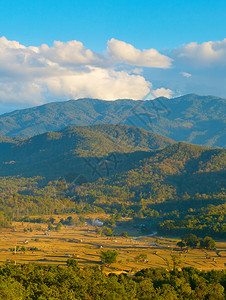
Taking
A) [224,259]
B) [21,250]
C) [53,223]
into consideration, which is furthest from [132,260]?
[53,223]

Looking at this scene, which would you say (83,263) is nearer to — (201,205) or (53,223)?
(53,223)

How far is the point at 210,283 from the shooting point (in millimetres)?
51469

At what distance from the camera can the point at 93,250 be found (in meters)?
102

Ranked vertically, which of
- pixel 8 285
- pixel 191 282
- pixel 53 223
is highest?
pixel 8 285

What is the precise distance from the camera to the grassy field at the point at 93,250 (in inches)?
3201

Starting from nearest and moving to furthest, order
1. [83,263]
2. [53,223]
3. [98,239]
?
[83,263]
[98,239]
[53,223]

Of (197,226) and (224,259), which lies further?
(197,226)

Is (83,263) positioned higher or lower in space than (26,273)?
lower

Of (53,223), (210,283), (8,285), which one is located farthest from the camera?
(53,223)

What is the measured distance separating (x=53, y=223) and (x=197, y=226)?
6660cm

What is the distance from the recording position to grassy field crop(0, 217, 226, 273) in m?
81.3

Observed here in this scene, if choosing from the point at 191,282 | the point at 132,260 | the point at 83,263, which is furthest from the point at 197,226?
the point at 191,282

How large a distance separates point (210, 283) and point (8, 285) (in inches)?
1101

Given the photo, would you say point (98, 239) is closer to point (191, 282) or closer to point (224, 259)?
point (224, 259)
